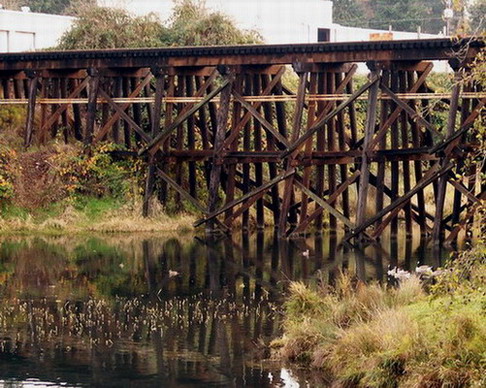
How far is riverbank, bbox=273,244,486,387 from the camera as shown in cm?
1257

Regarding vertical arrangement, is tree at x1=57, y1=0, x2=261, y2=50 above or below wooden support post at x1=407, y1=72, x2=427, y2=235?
above

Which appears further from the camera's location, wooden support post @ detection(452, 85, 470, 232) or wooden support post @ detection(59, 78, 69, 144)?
wooden support post @ detection(59, 78, 69, 144)

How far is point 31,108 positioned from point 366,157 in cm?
898

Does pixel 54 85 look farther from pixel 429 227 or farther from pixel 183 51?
pixel 429 227

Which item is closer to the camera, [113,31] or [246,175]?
[246,175]

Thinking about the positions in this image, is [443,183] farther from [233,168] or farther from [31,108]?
[31,108]

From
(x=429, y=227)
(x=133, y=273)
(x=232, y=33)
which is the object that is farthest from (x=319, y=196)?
(x=232, y=33)

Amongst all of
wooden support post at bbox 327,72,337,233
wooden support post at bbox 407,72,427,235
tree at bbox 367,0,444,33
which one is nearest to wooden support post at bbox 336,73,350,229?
wooden support post at bbox 327,72,337,233

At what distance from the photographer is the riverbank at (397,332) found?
12.6 meters

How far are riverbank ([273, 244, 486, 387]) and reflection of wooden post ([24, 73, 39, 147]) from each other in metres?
15.6

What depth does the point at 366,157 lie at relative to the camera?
83.1 ft

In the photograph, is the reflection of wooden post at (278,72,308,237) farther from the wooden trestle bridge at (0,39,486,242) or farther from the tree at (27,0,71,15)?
the tree at (27,0,71,15)

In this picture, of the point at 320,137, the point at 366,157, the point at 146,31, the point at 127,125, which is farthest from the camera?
the point at 146,31

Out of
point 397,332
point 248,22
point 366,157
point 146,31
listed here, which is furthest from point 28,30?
point 397,332
